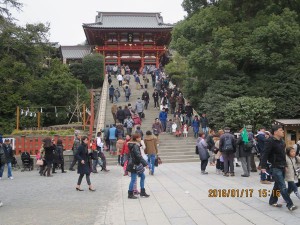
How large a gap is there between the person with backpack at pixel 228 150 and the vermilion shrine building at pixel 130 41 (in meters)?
33.2

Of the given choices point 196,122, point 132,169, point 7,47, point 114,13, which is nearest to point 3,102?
point 7,47

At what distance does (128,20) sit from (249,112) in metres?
33.6

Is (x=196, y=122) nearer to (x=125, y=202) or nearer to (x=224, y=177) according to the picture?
(x=224, y=177)

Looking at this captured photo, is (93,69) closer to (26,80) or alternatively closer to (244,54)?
(26,80)

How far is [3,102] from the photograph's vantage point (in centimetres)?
2352

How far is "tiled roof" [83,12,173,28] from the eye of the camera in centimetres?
4443

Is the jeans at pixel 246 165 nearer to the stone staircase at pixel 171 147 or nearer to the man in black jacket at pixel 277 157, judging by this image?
the man in black jacket at pixel 277 157

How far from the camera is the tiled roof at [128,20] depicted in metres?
44.4

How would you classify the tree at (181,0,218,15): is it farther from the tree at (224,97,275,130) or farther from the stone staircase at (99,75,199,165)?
the tree at (224,97,275,130)

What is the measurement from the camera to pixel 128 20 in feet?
161

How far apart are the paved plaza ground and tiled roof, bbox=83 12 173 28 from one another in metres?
34.5

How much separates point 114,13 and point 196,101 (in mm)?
30861
